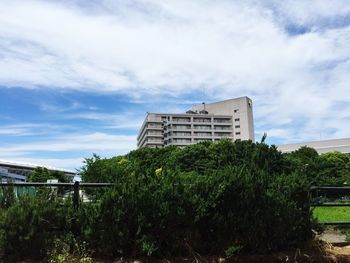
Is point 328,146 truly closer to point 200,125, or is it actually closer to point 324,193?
point 200,125

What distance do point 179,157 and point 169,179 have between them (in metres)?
55.9

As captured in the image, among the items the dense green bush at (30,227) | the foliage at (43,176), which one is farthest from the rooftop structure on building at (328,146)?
the dense green bush at (30,227)

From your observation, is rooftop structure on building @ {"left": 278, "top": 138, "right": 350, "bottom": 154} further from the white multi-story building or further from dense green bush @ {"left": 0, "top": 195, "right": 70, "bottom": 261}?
dense green bush @ {"left": 0, "top": 195, "right": 70, "bottom": 261}

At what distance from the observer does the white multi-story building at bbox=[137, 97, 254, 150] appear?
6964 inches

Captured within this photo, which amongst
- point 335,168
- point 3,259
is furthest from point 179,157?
point 3,259

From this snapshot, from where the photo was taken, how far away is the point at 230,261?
7.42 metres

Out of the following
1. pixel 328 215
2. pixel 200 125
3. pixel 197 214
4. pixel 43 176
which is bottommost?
pixel 328 215

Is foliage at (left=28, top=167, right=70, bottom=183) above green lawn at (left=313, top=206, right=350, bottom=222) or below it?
above

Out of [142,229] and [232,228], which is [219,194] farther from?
[142,229]

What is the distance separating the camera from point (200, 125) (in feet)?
598

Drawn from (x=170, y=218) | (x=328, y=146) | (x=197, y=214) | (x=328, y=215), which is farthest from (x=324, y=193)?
(x=328, y=146)

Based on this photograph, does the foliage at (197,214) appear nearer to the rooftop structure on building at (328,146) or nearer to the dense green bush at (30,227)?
the dense green bush at (30,227)

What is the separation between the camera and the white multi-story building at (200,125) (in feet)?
580

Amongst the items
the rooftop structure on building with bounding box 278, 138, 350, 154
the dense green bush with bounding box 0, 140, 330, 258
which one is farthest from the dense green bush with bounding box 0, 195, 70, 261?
the rooftop structure on building with bounding box 278, 138, 350, 154
